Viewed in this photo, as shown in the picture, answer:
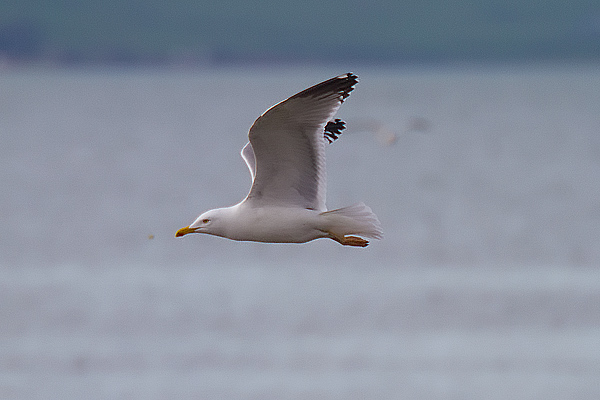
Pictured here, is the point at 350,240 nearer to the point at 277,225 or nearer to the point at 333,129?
the point at 277,225

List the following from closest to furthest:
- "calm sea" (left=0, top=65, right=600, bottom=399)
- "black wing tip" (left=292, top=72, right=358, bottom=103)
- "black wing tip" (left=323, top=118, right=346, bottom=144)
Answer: "black wing tip" (left=292, top=72, right=358, bottom=103)
"black wing tip" (left=323, top=118, right=346, bottom=144)
"calm sea" (left=0, top=65, right=600, bottom=399)

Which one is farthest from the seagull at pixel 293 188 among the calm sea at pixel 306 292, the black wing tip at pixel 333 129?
the calm sea at pixel 306 292

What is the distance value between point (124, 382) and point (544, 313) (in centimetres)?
961

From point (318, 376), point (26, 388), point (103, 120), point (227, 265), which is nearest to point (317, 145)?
point (318, 376)

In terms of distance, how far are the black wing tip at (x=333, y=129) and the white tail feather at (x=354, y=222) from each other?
5.78 ft

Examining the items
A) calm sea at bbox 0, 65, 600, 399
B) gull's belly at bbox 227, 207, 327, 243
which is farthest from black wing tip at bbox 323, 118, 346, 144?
calm sea at bbox 0, 65, 600, 399

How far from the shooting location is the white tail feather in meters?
9.09

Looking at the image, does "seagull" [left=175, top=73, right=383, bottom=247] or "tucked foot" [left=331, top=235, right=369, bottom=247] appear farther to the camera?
"tucked foot" [left=331, top=235, right=369, bottom=247]

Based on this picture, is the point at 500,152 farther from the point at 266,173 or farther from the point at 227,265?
the point at 266,173

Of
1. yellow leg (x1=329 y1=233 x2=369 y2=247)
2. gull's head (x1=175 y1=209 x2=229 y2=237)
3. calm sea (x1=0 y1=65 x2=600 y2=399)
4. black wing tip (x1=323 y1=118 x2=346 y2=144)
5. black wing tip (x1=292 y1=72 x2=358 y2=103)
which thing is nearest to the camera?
black wing tip (x1=292 y1=72 x2=358 y2=103)

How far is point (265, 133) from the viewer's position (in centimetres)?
902

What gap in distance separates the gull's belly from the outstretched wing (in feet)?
0.51

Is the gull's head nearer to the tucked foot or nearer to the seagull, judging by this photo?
the seagull

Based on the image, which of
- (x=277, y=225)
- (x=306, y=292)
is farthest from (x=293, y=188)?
(x=306, y=292)
